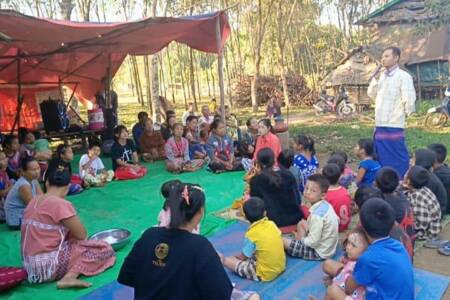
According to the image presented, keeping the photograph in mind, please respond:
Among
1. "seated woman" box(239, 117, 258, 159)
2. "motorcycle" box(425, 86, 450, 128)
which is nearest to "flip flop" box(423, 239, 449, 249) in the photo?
"seated woman" box(239, 117, 258, 159)

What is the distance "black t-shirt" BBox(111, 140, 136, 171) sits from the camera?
255 inches

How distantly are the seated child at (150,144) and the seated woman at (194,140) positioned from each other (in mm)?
706

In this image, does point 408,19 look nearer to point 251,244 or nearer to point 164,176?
point 164,176

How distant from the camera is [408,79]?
4.72 m

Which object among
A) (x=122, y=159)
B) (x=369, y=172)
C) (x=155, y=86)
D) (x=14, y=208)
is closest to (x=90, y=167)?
(x=122, y=159)

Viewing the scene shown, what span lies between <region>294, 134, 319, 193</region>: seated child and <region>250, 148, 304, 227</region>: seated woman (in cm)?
93

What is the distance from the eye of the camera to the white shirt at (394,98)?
474cm

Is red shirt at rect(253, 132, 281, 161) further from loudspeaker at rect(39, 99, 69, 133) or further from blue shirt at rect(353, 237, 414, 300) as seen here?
loudspeaker at rect(39, 99, 69, 133)

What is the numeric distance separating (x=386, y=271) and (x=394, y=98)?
3.14m

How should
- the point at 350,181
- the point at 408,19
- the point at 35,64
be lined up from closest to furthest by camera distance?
1. the point at 350,181
2. the point at 35,64
3. the point at 408,19

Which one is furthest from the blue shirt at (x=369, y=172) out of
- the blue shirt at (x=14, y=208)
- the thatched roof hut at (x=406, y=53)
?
the thatched roof hut at (x=406, y=53)

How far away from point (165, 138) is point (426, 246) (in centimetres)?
525

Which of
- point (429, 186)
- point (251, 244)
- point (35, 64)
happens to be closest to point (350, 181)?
point (429, 186)

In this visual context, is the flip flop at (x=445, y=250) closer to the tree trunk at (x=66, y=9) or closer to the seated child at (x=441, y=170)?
the seated child at (x=441, y=170)
